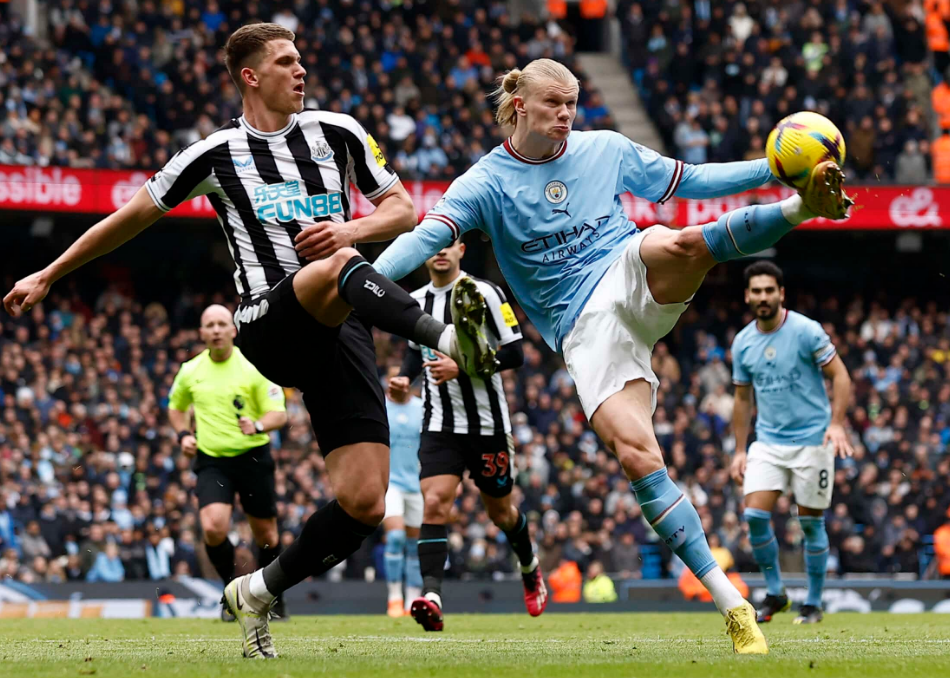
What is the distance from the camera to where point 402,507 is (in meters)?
13.9

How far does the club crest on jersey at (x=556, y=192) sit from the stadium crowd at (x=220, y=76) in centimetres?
1578

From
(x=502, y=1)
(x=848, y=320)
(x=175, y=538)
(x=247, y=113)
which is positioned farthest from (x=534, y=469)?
(x=247, y=113)

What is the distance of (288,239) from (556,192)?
4.44 feet

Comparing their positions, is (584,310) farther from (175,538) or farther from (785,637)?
(175,538)

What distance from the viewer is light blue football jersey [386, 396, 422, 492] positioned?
1395 centimetres

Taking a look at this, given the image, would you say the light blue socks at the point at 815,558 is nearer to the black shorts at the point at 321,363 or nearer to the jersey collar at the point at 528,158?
the jersey collar at the point at 528,158

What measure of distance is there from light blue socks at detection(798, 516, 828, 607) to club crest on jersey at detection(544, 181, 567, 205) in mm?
5091

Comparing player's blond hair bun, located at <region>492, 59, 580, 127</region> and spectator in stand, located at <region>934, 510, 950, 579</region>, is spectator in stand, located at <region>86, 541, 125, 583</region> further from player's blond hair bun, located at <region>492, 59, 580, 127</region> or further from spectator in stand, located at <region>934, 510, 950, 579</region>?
player's blond hair bun, located at <region>492, 59, 580, 127</region>

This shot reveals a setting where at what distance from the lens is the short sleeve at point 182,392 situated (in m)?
10.9

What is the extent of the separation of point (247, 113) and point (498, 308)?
3614 millimetres

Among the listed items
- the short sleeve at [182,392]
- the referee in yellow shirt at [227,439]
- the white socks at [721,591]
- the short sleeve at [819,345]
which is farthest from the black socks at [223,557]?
the white socks at [721,591]

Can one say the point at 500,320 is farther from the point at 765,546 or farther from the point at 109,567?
the point at 109,567

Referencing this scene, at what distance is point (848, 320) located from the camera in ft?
80.4

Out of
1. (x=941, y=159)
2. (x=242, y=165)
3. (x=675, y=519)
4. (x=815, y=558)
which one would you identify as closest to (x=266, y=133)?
(x=242, y=165)
